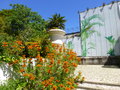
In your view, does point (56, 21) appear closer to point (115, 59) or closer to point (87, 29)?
point (87, 29)

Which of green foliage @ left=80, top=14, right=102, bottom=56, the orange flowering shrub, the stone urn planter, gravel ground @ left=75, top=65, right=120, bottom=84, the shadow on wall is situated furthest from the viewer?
green foliage @ left=80, top=14, right=102, bottom=56

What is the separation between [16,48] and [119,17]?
358 inches

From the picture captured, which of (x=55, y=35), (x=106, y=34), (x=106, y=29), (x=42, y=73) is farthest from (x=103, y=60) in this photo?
(x=42, y=73)

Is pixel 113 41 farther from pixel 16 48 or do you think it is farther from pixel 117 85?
pixel 16 48

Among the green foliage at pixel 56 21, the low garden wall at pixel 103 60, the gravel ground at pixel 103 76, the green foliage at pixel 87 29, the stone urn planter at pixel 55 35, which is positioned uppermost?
the green foliage at pixel 56 21

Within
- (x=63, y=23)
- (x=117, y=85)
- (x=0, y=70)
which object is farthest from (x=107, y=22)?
(x=0, y=70)

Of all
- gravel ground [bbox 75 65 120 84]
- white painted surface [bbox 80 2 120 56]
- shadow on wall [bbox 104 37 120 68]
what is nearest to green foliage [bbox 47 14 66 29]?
white painted surface [bbox 80 2 120 56]

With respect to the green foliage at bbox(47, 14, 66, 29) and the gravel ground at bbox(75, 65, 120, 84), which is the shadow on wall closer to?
the gravel ground at bbox(75, 65, 120, 84)

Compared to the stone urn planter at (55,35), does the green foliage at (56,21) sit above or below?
above

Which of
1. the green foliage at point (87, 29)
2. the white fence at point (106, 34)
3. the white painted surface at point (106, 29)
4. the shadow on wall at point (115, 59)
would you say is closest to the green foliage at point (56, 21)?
the green foliage at point (87, 29)

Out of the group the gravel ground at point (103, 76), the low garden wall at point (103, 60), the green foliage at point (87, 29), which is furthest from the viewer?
the green foliage at point (87, 29)

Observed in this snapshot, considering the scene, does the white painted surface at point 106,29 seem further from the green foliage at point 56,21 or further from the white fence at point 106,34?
the green foliage at point 56,21

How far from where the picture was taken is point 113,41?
29.1 ft

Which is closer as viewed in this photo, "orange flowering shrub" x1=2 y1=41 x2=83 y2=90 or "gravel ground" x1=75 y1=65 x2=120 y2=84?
"orange flowering shrub" x1=2 y1=41 x2=83 y2=90
